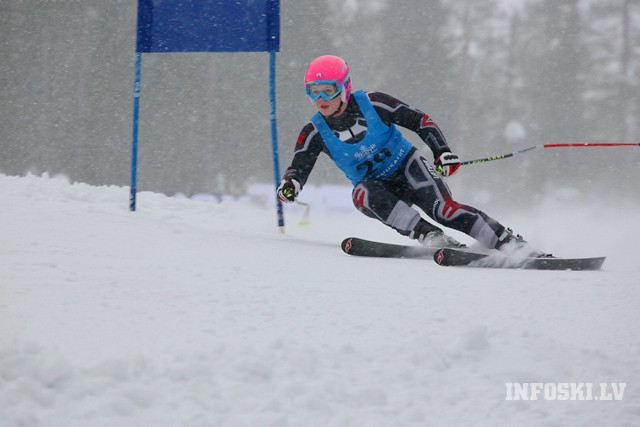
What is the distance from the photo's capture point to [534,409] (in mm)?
1883

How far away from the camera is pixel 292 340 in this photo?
87.4 inches

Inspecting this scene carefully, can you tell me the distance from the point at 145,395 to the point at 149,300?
92 cm

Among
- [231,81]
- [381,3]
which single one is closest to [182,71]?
[231,81]

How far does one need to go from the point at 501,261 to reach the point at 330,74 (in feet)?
6.24

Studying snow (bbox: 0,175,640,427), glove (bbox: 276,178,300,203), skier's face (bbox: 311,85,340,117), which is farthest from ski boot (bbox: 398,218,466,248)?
skier's face (bbox: 311,85,340,117)

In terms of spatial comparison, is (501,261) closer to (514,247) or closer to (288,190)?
(514,247)

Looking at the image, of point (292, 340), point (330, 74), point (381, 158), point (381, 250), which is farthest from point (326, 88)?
point (292, 340)

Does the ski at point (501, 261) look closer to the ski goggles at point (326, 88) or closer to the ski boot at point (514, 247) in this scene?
the ski boot at point (514, 247)

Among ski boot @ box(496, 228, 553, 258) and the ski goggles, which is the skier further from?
ski boot @ box(496, 228, 553, 258)

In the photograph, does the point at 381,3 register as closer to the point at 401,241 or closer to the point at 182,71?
the point at 182,71

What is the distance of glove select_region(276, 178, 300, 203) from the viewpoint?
4962 millimetres

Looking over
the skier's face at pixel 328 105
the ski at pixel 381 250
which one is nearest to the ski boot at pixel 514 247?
the ski at pixel 381 250

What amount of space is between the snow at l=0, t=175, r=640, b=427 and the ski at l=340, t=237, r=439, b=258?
0.76 m

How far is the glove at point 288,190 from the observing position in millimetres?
4962
